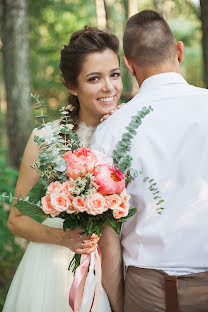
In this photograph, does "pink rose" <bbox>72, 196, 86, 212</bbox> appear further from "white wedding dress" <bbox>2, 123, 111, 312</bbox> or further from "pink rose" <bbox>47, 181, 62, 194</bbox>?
"white wedding dress" <bbox>2, 123, 111, 312</bbox>

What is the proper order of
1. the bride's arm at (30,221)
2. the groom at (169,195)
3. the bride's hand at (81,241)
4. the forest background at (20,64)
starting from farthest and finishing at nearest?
the forest background at (20,64)
the bride's arm at (30,221)
the bride's hand at (81,241)
the groom at (169,195)

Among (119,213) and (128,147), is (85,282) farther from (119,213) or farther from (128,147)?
(128,147)

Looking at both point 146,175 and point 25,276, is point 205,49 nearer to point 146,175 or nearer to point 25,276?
point 146,175

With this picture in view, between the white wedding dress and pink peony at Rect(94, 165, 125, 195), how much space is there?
1011mm

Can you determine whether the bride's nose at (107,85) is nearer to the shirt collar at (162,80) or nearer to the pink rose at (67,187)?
the shirt collar at (162,80)

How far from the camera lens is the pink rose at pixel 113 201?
1.63 meters

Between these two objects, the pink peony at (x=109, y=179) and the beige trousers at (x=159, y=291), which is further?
the beige trousers at (x=159, y=291)

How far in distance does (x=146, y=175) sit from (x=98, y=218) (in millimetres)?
349

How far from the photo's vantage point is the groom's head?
207 centimetres

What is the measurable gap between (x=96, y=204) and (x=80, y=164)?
7.9 inches

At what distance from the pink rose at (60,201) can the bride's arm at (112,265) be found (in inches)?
19.6

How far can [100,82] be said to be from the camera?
270 cm

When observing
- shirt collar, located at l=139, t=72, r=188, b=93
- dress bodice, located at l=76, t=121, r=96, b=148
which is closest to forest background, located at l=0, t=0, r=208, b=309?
dress bodice, located at l=76, t=121, r=96, b=148

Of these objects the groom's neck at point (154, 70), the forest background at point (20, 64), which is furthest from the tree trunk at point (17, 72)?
the groom's neck at point (154, 70)
